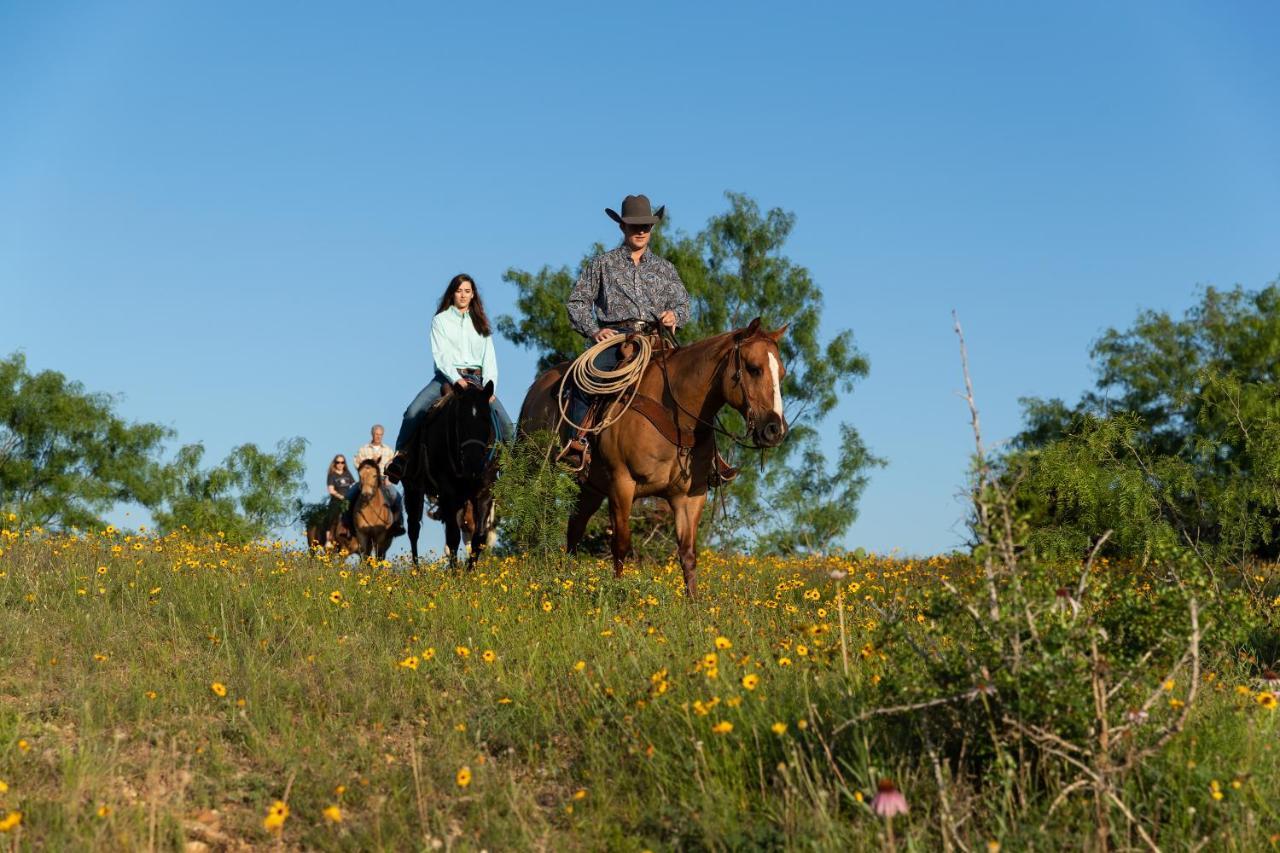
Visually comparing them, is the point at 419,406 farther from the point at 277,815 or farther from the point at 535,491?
the point at 277,815

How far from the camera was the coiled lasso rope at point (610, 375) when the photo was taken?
11.7 meters

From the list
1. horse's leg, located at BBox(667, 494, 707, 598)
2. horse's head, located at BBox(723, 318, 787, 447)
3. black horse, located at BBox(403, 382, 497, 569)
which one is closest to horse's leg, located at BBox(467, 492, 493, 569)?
black horse, located at BBox(403, 382, 497, 569)

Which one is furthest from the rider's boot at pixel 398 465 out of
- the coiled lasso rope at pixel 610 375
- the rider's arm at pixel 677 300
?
the rider's arm at pixel 677 300

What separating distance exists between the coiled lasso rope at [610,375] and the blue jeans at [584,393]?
5cm

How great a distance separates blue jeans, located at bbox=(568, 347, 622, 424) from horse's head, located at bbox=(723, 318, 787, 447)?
5.54 feet

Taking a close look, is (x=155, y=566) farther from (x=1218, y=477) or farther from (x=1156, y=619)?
(x=1218, y=477)

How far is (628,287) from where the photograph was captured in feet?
41.8

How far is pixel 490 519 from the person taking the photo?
15.2 m

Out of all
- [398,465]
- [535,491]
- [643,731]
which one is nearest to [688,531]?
[535,491]

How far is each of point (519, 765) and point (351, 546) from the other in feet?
56.4

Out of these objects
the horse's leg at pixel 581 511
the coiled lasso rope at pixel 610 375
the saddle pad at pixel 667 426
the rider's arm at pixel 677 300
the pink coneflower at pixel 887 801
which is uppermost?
the rider's arm at pixel 677 300

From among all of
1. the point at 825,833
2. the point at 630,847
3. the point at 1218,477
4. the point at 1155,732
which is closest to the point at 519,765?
the point at 630,847

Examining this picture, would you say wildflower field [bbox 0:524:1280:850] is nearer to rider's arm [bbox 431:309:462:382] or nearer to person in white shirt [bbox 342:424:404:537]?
rider's arm [bbox 431:309:462:382]

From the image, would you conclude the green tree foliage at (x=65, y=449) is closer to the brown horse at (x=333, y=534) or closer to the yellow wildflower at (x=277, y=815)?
the brown horse at (x=333, y=534)
